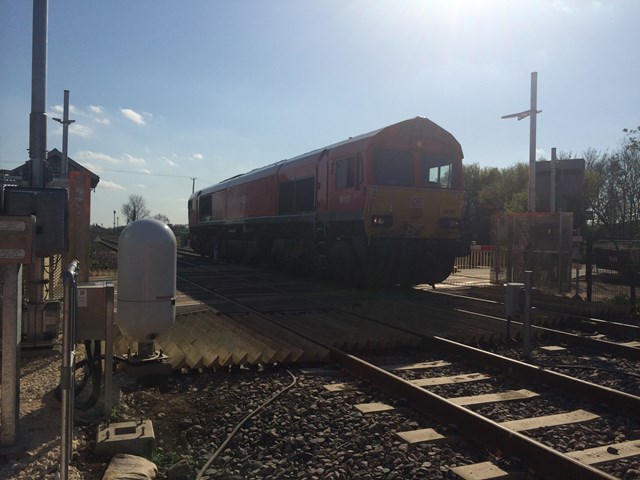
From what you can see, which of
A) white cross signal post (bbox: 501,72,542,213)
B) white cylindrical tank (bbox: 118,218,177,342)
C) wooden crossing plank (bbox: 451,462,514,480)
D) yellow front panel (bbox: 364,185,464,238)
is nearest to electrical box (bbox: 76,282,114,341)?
white cylindrical tank (bbox: 118,218,177,342)

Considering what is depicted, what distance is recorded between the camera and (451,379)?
5.79 meters

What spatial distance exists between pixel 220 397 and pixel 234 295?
7.26 metres

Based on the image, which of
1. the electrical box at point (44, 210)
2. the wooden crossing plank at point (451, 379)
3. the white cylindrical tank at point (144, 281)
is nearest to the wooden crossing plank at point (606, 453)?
the wooden crossing plank at point (451, 379)

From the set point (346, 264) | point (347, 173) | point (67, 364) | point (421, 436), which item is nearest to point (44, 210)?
point (67, 364)

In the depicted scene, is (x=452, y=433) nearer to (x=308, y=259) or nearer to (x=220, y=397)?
(x=220, y=397)

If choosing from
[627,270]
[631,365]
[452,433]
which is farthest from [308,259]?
[452,433]

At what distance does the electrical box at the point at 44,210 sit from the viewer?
395cm

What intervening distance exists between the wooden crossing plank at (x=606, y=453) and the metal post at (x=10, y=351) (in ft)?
12.4

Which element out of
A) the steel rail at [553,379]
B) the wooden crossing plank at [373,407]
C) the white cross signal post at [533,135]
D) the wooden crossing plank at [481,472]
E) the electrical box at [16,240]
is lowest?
the wooden crossing plank at [481,472]

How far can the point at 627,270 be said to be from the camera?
39.7 feet

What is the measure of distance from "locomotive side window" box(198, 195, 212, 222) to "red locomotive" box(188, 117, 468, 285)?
1181 cm

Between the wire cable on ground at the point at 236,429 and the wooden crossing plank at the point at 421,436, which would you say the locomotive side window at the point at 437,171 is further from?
the wooden crossing plank at the point at 421,436

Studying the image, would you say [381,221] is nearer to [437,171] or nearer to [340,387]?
[437,171]

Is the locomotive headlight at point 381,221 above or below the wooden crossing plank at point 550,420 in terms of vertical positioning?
above
